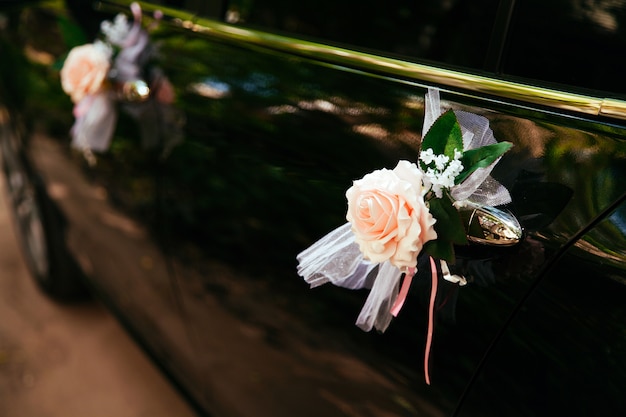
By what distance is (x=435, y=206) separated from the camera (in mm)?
980

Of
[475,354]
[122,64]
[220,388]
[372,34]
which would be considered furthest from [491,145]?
[122,64]

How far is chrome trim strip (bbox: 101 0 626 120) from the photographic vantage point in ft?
3.14

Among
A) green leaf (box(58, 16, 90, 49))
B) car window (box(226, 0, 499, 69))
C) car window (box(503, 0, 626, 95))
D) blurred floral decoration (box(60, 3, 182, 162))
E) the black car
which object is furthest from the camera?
green leaf (box(58, 16, 90, 49))

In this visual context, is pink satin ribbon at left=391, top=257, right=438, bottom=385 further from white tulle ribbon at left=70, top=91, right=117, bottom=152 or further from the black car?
white tulle ribbon at left=70, top=91, right=117, bottom=152

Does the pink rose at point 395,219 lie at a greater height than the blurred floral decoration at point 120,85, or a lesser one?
greater

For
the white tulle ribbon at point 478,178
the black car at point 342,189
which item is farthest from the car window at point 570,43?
the white tulle ribbon at point 478,178

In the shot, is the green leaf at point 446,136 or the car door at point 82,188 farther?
the car door at point 82,188

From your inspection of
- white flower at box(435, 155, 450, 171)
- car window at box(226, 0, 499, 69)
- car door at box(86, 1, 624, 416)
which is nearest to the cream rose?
car door at box(86, 1, 624, 416)

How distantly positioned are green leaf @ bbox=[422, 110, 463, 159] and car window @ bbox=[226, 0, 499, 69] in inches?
17.4

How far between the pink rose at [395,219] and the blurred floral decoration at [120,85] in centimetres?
83

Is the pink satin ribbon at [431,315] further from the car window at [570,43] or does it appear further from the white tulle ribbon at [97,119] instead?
the white tulle ribbon at [97,119]

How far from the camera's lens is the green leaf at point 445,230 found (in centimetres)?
95

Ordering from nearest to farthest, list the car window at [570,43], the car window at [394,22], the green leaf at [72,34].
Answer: the car window at [570,43] → the car window at [394,22] → the green leaf at [72,34]

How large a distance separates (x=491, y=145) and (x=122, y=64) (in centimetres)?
124
